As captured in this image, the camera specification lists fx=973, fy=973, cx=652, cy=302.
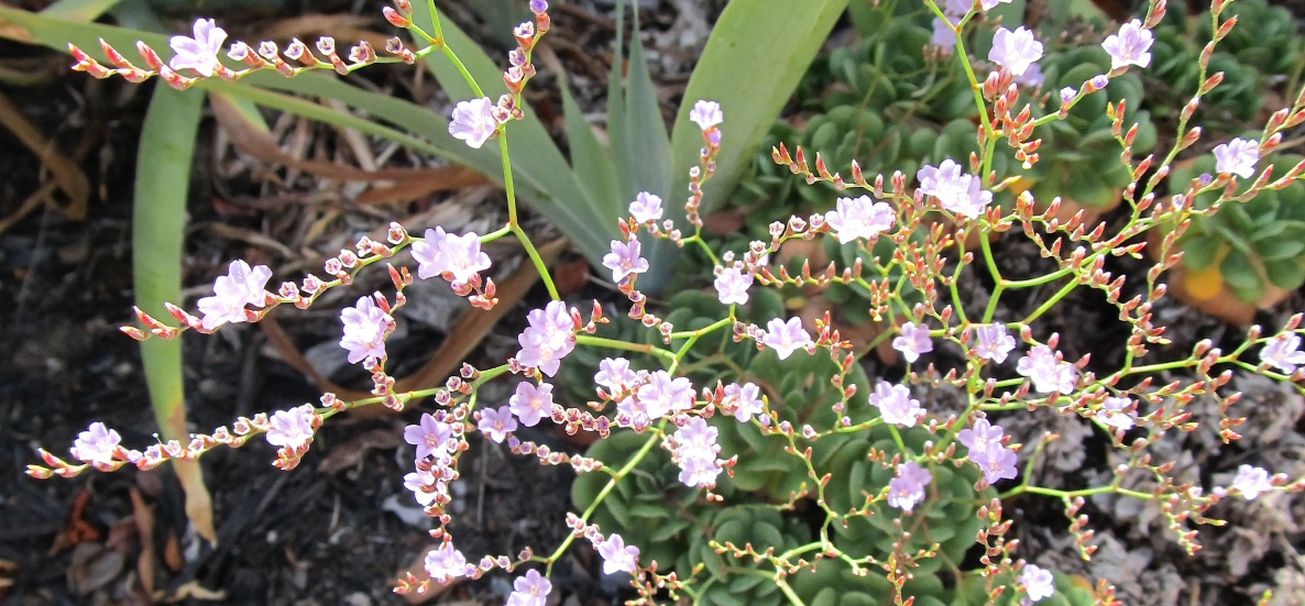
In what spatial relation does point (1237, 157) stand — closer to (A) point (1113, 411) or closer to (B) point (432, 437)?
(A) point (1113, 411)

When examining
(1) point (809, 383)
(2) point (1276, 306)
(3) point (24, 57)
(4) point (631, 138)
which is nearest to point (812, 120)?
(4) point (631, 138)

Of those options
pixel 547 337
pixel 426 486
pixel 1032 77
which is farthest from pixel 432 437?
pixel 1032 77

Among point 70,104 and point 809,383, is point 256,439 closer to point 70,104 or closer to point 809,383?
point 70,104

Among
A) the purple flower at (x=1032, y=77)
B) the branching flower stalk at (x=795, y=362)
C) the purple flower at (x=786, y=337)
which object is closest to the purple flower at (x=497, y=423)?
the branching flower stalk at (x=795, y=362)

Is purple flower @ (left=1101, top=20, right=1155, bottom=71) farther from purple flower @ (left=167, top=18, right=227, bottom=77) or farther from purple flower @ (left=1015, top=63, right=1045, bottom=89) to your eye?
purple flower @ (left=167, top=18, right=227, bottom=77)

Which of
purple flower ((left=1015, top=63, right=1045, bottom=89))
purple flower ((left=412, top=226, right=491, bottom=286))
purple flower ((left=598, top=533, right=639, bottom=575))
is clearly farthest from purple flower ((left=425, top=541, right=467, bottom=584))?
purple flower ((left=1015, top=63, right=1045, bottom=89))
